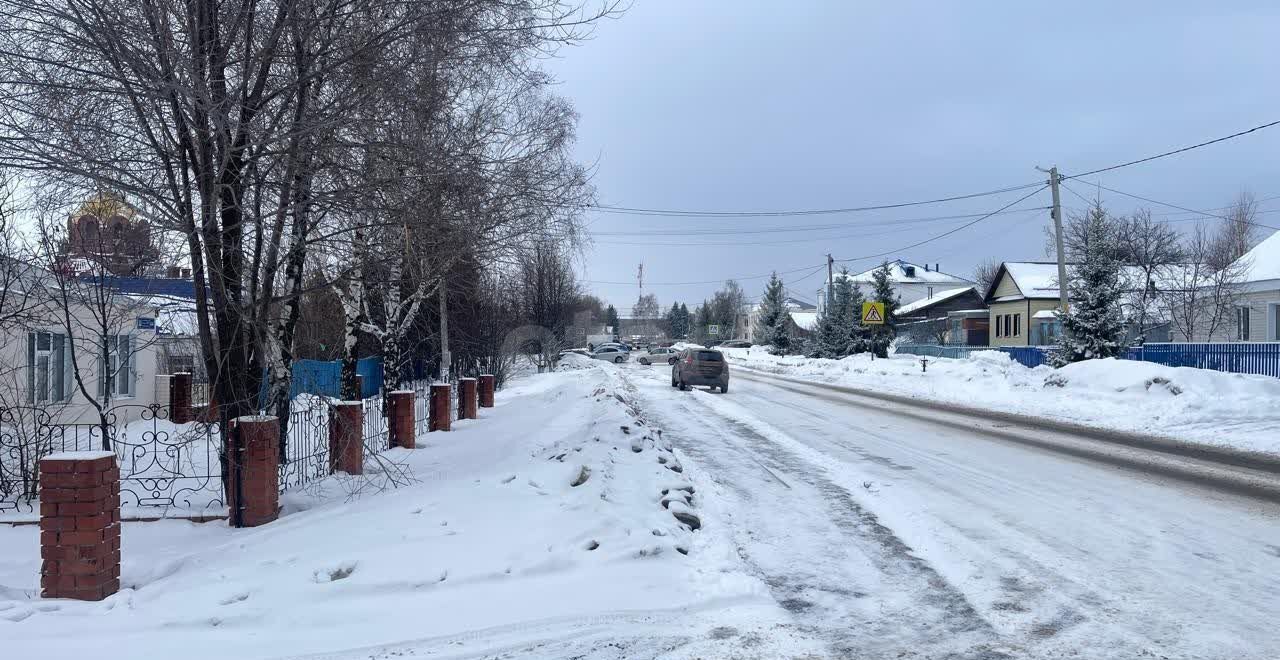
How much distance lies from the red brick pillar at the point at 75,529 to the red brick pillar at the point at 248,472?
5.76 feet

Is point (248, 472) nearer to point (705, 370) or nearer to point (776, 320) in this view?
point (705, 370)

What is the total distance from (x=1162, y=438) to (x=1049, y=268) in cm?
4048

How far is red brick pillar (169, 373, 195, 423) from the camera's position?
61.6ft

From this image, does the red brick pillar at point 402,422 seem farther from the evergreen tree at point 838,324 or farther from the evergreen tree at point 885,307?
the evergreen tree at point 838,324

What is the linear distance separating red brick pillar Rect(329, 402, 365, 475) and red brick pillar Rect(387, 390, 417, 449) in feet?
9.48

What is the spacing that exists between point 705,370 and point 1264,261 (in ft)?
75.0

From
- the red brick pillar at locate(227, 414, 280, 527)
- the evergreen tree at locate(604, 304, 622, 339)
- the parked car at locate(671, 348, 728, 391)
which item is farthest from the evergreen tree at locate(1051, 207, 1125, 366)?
the evergreen tree at locate(604, 304, 622, 339)

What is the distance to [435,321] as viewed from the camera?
28.9 m

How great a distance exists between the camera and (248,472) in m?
7.36

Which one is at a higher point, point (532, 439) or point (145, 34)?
point (145, 34)

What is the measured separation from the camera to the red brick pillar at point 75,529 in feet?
17.7

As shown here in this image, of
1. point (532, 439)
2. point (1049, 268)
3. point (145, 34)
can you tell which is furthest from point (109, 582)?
point (1049, 268)

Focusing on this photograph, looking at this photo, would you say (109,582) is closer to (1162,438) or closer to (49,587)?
(49,587)

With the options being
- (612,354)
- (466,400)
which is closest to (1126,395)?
(466,400)
